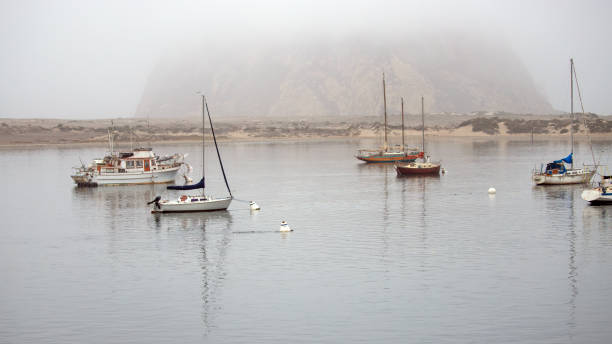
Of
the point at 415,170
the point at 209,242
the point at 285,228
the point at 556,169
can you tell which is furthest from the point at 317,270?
the point at 415,170

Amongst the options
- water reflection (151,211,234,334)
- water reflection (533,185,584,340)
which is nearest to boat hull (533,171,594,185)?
water reflection (533,185,584,340)

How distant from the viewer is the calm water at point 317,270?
2386 centimetres

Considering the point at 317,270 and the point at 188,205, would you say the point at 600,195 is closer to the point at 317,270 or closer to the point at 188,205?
the point at 317,270

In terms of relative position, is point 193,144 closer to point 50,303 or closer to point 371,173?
point 371,173

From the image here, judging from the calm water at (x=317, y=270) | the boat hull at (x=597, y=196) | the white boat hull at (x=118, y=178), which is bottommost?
the calm water at (x=317, y=270)

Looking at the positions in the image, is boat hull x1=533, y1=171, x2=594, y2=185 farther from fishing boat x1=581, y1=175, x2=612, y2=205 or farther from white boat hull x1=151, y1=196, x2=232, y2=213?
white boat hull x1=151, y1=196, x2=232, y2=213

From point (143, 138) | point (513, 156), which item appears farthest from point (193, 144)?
point (513, 156)

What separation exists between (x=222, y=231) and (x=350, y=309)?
17.1 metres

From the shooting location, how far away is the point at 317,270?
31.2m

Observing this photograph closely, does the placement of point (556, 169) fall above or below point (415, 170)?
above

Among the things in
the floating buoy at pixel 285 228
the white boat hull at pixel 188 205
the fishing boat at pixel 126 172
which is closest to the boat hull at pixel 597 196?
the floating buoy at pixel 285 228

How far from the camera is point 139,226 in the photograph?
44.1 metres

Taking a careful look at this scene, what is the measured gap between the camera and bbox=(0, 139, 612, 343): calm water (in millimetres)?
23859

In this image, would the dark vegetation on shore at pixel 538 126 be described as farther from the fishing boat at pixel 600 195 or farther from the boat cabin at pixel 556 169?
the fishing boat at pixel 600 195
